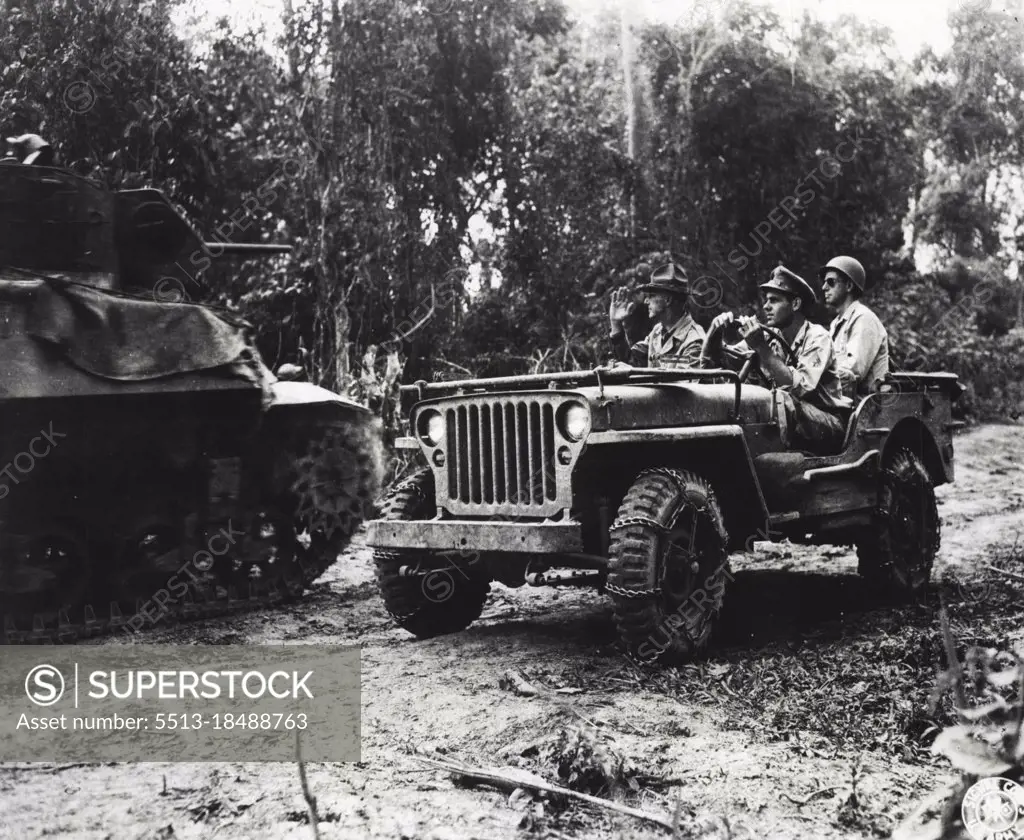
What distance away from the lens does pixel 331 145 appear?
15.0m

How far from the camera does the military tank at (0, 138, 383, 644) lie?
700 centimetres

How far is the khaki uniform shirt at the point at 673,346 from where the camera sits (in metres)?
7.07

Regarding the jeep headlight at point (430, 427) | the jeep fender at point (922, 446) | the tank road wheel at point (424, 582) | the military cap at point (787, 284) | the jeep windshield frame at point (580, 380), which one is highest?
the military cap at point (787, 284)

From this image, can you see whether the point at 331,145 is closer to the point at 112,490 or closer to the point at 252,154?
the point at 252,154

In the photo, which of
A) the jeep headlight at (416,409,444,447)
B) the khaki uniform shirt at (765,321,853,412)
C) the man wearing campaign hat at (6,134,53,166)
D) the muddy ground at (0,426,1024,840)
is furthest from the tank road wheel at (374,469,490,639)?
the man wearing campaign hat at (6,134,53,166)

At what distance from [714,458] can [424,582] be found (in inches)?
64.3

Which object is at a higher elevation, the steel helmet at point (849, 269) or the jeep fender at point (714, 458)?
the steel helmet at point (849, 269)

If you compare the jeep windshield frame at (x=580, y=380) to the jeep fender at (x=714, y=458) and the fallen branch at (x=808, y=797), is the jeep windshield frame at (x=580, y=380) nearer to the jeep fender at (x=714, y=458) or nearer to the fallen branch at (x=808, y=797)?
the jeep fender at (x=714, y=458)

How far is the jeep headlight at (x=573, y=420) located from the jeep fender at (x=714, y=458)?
3.5 inches

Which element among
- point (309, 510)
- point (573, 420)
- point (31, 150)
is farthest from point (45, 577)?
Result: point (573, 420)

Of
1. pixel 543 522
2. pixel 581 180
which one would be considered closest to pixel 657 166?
pixel 581 180

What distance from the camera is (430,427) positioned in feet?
19.1

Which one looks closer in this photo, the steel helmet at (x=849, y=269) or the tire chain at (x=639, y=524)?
the tire chain at (x=639, y=524)

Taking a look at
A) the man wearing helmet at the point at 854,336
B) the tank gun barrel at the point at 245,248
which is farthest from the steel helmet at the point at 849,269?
the tank gun barrel at the point at 245,248
